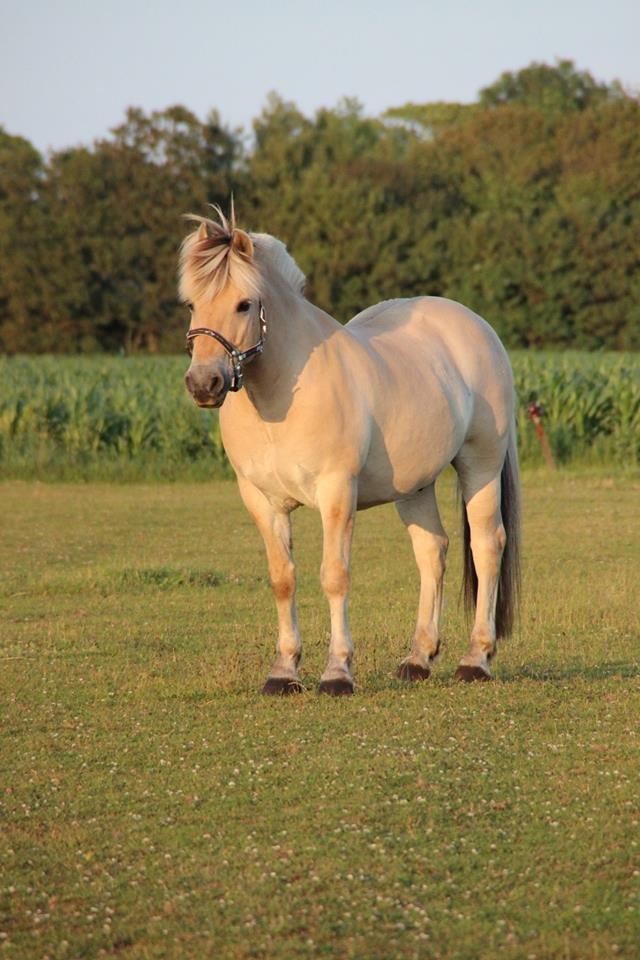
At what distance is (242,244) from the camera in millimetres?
6844

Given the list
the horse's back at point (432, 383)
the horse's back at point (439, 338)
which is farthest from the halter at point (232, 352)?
the horse's back at point (439, 338)

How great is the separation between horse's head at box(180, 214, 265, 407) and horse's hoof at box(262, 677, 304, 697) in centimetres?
166

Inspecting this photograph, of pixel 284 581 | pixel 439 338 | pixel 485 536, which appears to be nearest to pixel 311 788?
pixel 284 581

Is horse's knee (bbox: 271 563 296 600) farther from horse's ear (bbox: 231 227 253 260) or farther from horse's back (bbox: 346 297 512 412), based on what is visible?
horse's ear (bbox: 231 227 253 260)

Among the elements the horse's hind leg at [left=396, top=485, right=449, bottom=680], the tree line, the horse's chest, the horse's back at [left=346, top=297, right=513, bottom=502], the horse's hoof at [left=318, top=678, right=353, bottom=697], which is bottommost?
the horse's hoof at [left=318, top=678, right=353, bottom=697]

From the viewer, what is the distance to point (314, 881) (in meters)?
4.62

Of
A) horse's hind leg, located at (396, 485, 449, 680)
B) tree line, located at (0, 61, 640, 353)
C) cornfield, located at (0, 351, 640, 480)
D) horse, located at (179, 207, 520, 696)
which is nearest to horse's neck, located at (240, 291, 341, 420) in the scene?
horse, located at (179, 207, 520, 696)

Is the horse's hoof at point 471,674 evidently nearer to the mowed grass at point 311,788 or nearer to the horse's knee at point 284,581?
the mowed grass at point 311,788

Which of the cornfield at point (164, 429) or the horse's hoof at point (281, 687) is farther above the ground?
the cornfield at point (164, 429)

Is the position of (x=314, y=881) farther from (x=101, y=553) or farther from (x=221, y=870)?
(x=101, y=553)

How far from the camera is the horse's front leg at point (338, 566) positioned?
716 cm

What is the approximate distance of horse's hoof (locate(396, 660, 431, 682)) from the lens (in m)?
7.92

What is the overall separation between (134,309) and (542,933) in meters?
54.4

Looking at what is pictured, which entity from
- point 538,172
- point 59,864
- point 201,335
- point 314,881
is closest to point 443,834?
point 314,881
